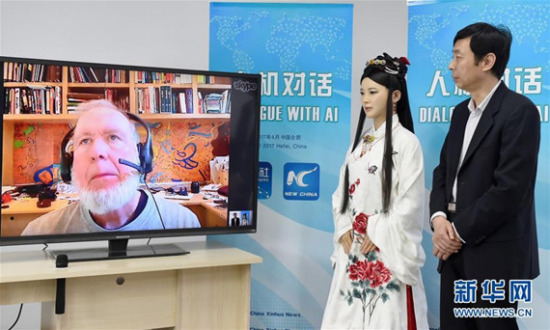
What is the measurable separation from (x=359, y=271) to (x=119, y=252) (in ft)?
3.80

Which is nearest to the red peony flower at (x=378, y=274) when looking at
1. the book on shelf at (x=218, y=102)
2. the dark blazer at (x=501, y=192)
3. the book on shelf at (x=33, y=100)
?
the dark blazer at (x=501, y=192)

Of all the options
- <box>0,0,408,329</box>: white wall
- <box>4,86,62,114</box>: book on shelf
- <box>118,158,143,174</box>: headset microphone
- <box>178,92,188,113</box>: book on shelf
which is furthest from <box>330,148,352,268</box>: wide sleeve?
<box>4,86,62,114</box>: book on shelf

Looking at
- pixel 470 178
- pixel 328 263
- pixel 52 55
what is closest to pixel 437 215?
pixel 470 178

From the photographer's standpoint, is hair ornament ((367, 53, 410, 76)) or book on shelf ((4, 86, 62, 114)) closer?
book on shelf ((4, 86, 62, 114))

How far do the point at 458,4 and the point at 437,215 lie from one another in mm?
1271

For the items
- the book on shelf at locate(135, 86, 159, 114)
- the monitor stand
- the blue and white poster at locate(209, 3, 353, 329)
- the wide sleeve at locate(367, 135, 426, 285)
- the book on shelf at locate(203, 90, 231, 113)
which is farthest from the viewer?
the blue and white poster at locate(209, 3, 353, 329)

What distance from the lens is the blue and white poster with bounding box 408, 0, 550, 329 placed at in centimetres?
273

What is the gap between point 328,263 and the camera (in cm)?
323

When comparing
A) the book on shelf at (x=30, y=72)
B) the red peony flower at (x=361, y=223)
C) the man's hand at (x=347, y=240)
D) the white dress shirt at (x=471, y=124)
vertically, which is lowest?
the man's hand at (x=347, y=240)

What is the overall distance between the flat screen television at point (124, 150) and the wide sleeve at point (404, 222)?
2.55ft

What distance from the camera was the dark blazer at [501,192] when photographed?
2129 mm

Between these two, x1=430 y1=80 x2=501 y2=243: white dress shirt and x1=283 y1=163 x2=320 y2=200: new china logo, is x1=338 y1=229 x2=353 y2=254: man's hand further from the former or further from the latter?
x1=283 y1=163 x2=320 y2=200: new china logo

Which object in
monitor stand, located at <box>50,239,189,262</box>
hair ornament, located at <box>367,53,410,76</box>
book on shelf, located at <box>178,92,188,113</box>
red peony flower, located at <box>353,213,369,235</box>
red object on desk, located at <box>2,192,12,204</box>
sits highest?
hair ornament, located at <box>367,53,410,76</box>

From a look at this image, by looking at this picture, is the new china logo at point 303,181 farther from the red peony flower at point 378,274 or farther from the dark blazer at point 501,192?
the dark blazer at point 501,192
